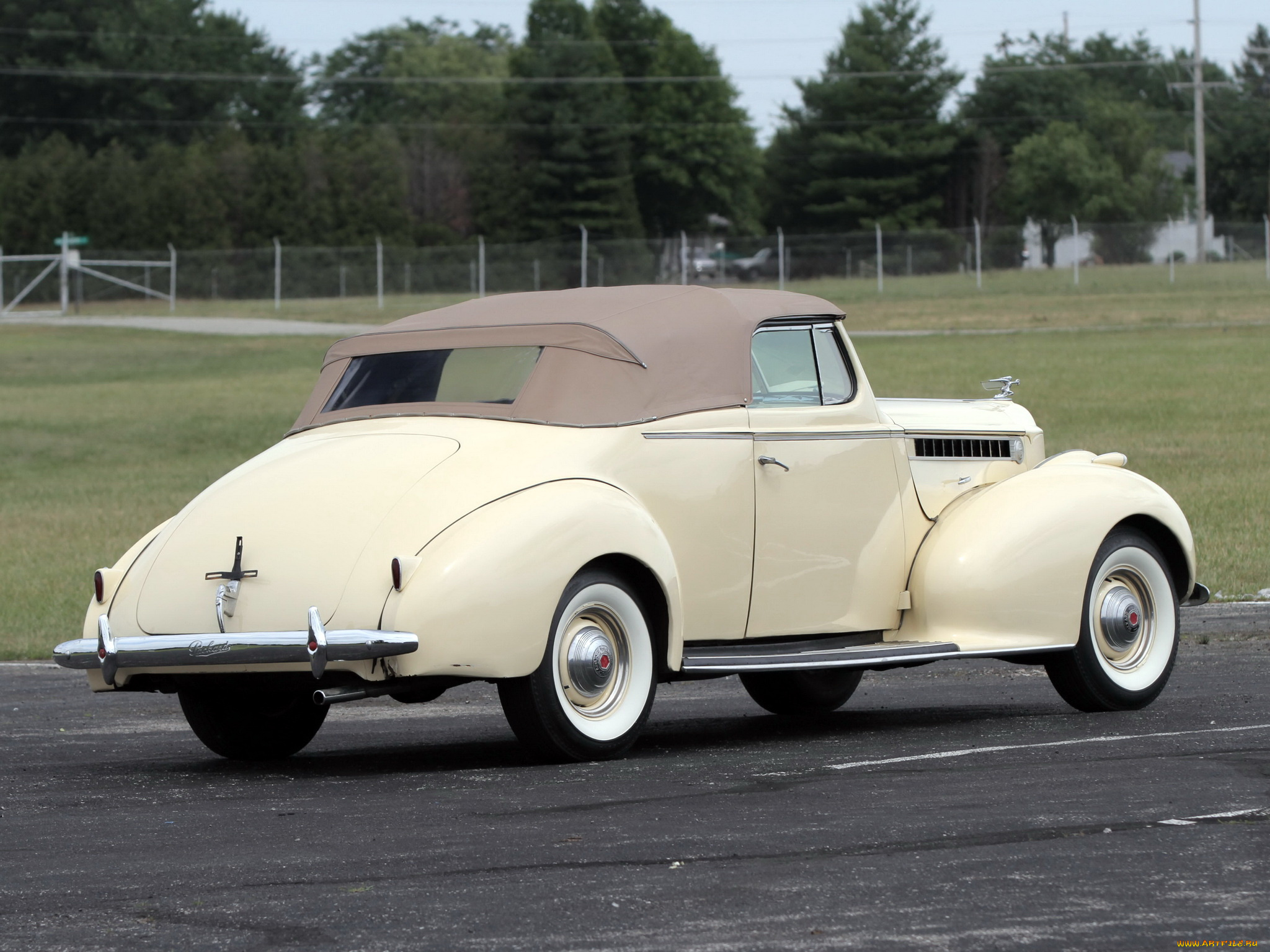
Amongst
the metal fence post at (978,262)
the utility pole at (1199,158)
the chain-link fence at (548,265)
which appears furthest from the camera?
the utility pole at (1199,158)

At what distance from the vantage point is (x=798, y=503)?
27.0ft

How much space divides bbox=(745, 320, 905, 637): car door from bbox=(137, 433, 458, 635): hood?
1.49 meters

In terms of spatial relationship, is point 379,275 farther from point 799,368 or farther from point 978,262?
point 799,368

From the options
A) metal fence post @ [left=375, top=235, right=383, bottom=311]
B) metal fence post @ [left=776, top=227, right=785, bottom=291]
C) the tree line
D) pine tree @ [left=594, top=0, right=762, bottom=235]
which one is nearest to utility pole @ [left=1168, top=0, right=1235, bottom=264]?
metal fence post @ [left=776, top=227, right=785, bottom=291]

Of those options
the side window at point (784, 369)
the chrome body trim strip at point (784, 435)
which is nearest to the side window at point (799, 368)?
the side window at point (784, 369)

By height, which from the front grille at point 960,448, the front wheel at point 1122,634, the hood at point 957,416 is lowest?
the front wheel at point 1122,634

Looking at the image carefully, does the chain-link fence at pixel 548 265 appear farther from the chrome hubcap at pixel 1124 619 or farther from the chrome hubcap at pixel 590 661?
the chrome hubcap at pixel 590 661

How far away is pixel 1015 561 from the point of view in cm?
866

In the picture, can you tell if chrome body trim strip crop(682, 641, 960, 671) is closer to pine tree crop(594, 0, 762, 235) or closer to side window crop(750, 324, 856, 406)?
side window crop(750, 324, 856, 406)

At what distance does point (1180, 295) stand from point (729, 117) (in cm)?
5900

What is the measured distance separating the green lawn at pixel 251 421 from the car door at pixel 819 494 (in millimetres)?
5889

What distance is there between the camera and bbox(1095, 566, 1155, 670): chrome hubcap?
9023 millimetres

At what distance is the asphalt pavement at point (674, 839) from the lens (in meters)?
4.66

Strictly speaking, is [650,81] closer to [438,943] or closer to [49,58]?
[49,58]
